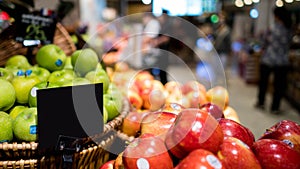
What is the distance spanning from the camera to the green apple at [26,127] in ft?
3.87

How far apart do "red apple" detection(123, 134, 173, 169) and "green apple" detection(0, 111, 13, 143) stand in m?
0.53

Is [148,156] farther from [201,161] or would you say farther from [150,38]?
[150,38]

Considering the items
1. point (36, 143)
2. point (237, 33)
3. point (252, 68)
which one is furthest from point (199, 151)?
point (237, 33)

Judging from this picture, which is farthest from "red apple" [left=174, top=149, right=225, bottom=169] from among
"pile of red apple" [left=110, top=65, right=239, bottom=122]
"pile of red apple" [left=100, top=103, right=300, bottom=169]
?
"pile of red apple" [left=110, top=65, right=239, bottom=122]

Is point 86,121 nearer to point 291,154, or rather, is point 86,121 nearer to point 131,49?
point 291,154

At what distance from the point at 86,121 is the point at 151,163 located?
1.04 feet

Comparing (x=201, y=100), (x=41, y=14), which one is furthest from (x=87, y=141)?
(x=41, y=14)

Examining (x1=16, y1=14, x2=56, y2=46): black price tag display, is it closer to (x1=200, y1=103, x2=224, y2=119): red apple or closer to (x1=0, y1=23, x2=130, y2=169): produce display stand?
(x1=0, y1=23, x2=130, y2=169): produce display stand

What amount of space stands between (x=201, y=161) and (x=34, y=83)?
3.14ft

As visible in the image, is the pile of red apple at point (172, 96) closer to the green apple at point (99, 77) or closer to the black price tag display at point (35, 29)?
the green apple at point (99, 77)

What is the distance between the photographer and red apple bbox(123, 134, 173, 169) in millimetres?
951

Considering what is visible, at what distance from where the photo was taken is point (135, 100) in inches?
81.6

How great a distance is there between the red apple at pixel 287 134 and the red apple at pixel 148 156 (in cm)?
49

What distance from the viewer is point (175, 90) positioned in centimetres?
224
